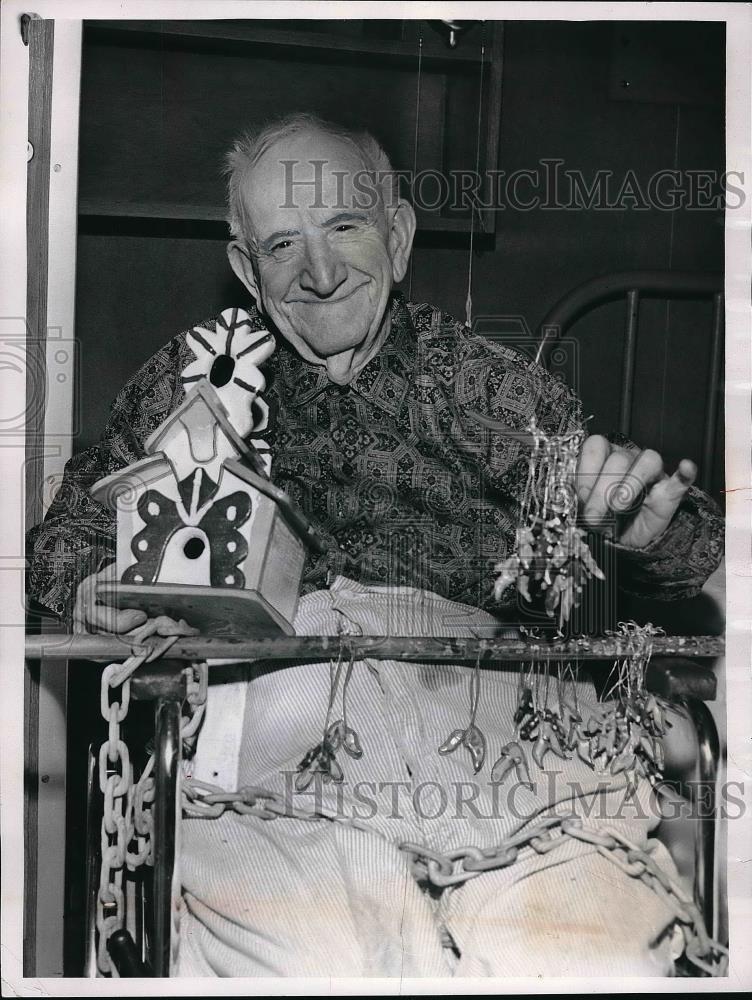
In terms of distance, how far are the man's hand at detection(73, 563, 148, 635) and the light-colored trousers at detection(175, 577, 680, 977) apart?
153mm

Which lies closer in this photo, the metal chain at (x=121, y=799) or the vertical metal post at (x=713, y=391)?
the metal chain at (x=121, y=799)

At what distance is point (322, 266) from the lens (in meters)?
1.15

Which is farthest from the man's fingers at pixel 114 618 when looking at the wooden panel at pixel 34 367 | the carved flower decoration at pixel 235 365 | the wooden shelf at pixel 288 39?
the wooden shelf at pixel 288 39

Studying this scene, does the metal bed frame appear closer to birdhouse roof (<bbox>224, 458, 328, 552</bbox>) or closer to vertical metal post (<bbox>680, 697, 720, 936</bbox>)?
vertical metal post (<bbox>680, 697, 720, 936</bbox>)

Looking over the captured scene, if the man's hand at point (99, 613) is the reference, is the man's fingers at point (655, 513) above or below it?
above

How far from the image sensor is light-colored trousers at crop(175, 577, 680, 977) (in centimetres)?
104

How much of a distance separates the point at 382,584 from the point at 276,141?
54 cm

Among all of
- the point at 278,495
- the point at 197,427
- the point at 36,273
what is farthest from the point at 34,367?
the point at 278,495

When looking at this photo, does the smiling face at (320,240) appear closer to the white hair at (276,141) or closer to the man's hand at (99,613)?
the white hair at (276,141)

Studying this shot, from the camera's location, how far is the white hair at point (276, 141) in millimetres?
1173

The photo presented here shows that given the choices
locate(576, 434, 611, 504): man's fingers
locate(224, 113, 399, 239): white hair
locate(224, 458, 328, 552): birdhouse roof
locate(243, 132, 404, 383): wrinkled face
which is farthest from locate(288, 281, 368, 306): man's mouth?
locate(576, 434, 611, 504): man's fingers

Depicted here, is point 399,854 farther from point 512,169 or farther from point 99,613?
point 512,169

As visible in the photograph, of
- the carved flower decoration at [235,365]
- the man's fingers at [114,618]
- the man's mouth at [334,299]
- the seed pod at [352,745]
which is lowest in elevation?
the seed pod at [352,745]

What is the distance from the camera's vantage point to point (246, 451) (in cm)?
110
